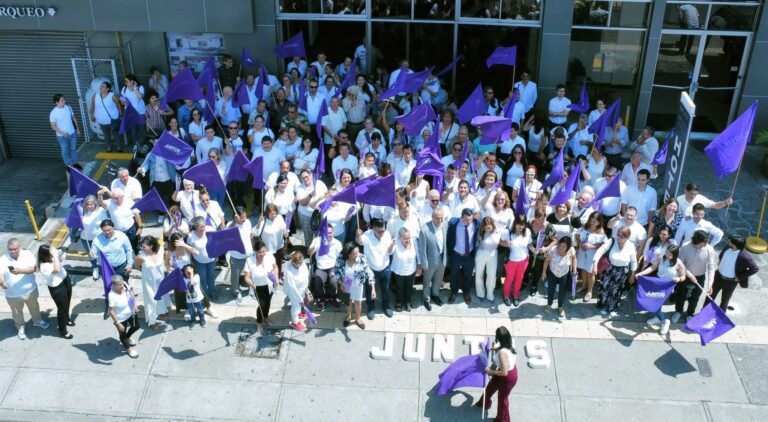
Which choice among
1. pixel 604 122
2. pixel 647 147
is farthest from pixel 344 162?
pixel 647 147

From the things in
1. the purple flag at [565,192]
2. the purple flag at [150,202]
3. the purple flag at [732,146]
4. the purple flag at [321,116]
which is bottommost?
the purple flag at [150,202]

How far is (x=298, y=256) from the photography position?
9883 millimetres

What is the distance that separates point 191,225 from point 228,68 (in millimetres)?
5653

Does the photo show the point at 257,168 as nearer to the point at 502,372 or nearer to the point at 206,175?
the point at 206,175

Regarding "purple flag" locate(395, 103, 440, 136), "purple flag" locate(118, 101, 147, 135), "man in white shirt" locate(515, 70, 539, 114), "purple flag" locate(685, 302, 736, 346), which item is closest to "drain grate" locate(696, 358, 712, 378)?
"purple flag" locate(685, 302, 736, 346)

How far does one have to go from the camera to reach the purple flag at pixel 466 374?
8758 mm

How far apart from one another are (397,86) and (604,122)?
3.79 meters

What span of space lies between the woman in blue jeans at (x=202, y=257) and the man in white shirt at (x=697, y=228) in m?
6.92

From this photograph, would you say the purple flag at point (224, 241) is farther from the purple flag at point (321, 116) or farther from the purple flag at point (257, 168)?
the purple flag at point (321, 116)

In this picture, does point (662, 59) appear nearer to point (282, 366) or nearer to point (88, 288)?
point (282, 366)

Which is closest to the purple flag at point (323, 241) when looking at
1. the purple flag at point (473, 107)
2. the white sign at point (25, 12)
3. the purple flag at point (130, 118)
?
the purple flag at point (473, 107)

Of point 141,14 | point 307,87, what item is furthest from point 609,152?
point 141,14

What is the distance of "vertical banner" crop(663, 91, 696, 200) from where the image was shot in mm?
11078

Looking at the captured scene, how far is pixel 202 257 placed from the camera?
10.6m
